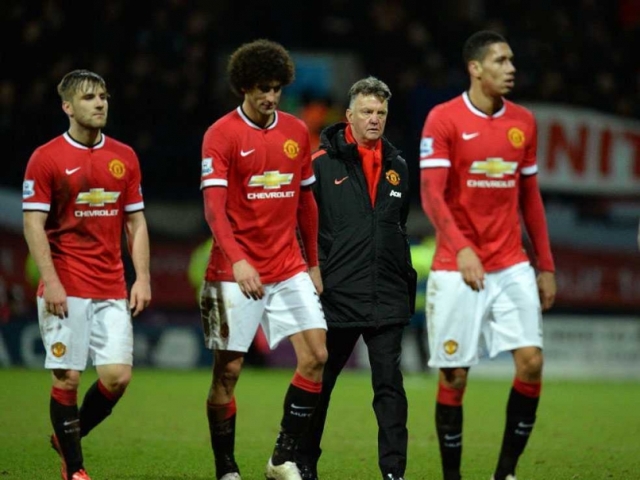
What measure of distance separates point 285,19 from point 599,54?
480 centimetres

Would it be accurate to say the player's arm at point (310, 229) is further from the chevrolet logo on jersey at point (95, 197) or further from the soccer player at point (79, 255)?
the chevrolet logo on jersey at point (95, 197)

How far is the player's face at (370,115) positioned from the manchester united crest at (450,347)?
1.34m

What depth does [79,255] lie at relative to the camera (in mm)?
7320

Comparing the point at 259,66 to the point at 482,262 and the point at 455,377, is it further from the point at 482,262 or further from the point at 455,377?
the point at 455,377

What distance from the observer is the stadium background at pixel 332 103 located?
55.6 feet

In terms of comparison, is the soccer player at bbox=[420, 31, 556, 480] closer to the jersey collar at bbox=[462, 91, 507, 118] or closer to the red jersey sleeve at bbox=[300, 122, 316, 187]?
the jersey collar at bbox=[462, 91, 507, 118]

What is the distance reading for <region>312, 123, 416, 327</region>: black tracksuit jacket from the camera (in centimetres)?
757

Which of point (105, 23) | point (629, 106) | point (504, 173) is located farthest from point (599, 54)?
point (504, 173)

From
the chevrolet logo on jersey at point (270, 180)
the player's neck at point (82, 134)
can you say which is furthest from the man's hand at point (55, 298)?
the chevrolet logo on jersey at point (270, 180)

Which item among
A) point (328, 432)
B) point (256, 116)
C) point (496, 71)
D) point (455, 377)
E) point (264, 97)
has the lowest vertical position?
point (328, 432)

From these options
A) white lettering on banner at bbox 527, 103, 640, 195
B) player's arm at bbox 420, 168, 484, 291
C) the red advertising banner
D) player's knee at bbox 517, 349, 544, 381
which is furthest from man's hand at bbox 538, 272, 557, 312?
white lettering on banner at bbox 527, 103, 640, 195

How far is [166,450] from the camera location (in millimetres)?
9203

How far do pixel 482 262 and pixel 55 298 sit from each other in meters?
2.36

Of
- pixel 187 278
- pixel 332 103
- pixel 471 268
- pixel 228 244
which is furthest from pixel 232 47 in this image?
pixel 471 268
